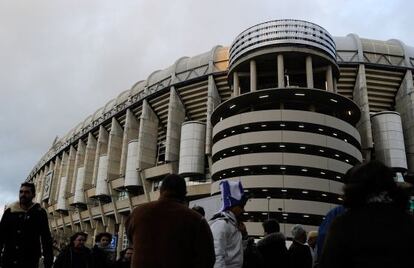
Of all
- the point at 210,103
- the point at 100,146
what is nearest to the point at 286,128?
the point at 210,103

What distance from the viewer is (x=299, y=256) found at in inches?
242

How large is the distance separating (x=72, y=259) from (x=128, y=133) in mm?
55217

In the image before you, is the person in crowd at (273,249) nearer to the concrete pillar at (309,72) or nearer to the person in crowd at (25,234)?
the person in crowd at (25,234)

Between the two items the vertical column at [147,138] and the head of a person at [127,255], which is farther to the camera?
the vertical column at [147,138]

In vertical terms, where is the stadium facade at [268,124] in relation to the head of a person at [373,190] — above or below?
above

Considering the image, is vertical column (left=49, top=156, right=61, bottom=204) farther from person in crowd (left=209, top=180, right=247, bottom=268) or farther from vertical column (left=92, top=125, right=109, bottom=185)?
person in crowd (left=209, top=180, right=247, bottom=268)

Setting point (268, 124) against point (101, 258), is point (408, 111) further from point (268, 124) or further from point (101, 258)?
point (101, 258)

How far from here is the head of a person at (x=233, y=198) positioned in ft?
15.4

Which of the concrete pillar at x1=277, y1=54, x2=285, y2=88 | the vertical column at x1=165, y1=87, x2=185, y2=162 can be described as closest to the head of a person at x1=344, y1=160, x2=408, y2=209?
the concrete pillar at x1=277, y1=54, x2=285, y2=88

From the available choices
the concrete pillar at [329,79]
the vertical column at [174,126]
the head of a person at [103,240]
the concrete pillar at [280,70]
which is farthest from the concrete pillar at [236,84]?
the head of a person at [103,240]

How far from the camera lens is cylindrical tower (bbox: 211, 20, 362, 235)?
1624 inches

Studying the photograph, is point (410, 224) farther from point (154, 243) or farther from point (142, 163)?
point (142, 163)

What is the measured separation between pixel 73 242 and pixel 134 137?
5584 centimetres

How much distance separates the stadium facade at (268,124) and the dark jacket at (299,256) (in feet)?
93.0
